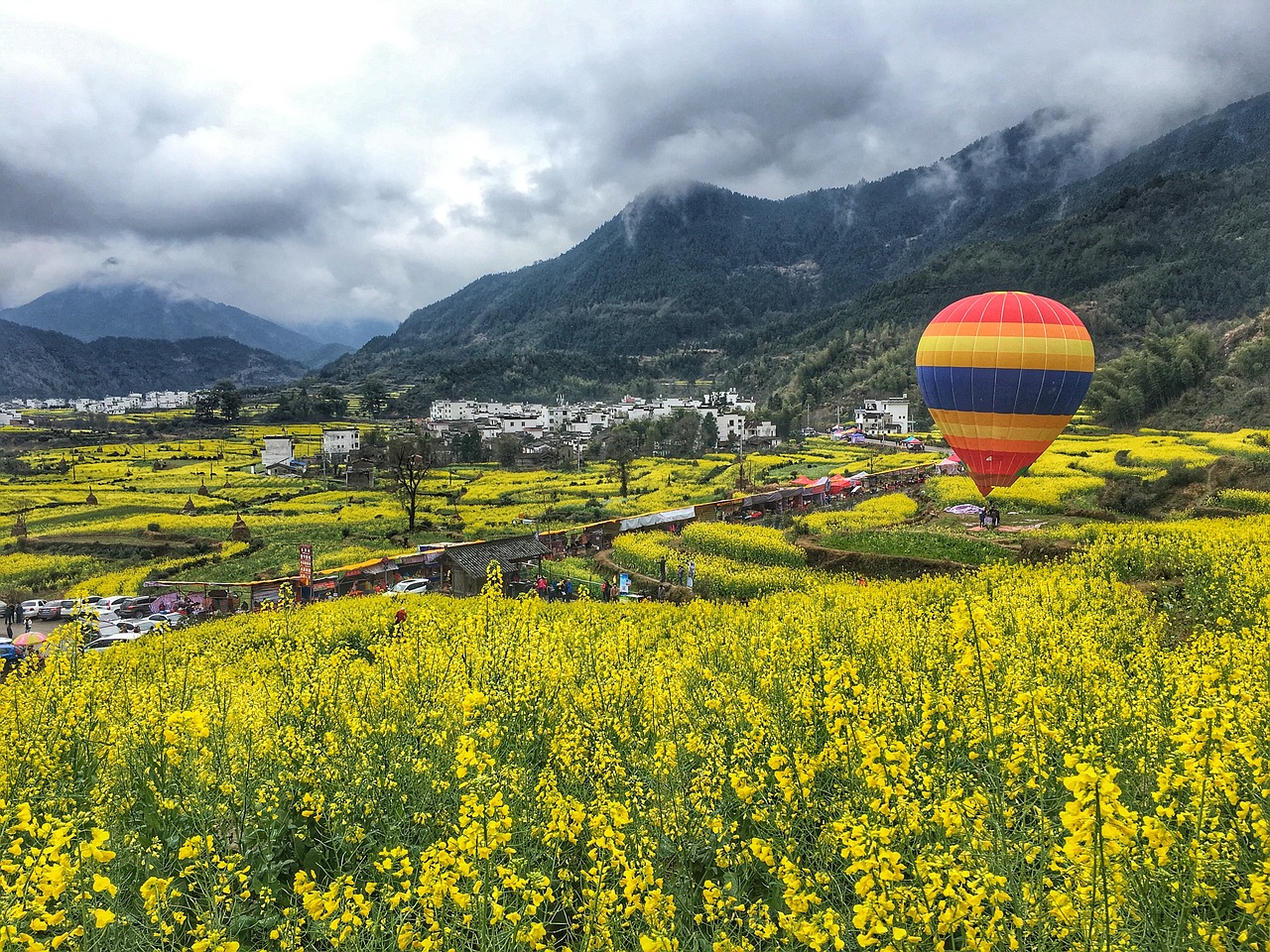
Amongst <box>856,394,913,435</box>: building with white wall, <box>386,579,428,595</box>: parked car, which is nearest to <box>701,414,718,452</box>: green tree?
<box>856,394,913,435</box>: building with white wall

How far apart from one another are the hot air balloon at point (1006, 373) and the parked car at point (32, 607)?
111 ft

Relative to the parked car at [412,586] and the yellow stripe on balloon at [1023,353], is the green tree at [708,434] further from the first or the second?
the yellow stripe on balloon at [1023,353]

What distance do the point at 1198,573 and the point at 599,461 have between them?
194 ft

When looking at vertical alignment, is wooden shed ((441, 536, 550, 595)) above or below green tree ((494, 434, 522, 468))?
below

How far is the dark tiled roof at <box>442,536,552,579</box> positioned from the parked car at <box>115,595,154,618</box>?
1180 centimetres

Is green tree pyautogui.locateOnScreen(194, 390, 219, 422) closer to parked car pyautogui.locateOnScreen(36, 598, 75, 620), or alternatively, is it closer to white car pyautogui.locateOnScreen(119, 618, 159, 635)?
parked car pyautogui.locateOnScreen(36, 598, 75, 620)

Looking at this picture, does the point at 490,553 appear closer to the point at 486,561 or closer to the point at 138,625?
the point at 486,561

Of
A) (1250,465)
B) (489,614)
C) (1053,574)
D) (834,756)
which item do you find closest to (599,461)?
(1250,465)

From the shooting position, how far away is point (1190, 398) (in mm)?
61312

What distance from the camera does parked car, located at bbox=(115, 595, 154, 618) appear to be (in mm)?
26609

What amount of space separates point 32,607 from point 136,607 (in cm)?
432

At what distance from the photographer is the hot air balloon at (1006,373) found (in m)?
22.8

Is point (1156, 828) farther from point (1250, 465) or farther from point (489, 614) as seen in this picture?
point (1250, 465)

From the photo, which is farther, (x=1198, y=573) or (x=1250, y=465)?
(x=1250, y=465)
